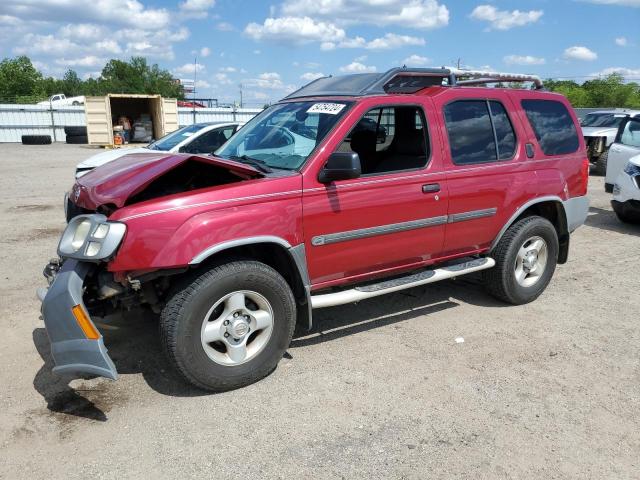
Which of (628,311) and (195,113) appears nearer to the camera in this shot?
(628,311)

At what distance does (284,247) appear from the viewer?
3.76 m

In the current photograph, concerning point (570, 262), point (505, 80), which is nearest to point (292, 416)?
point (505, 80)

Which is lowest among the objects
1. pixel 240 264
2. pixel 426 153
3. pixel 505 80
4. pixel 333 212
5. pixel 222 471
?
pixel 222 471

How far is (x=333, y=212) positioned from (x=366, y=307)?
1.60 m

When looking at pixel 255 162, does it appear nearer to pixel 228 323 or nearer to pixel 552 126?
pixel 228 323

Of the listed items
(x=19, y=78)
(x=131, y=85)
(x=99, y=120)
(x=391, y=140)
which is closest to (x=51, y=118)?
(x=99, y=120)

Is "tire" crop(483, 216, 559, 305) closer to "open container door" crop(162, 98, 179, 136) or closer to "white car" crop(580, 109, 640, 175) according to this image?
"white car" crop(580, 109, 640, 175)

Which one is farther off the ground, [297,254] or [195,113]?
[195,113]

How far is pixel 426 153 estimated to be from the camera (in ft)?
14.9

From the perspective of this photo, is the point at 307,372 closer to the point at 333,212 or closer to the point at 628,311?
the point at 333,212

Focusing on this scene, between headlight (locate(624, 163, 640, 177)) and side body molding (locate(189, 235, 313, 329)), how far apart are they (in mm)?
7063

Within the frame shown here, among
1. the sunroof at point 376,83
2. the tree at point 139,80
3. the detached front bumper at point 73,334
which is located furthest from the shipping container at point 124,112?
the tree at point 139,80

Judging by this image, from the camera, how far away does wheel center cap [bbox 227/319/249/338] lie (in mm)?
3615

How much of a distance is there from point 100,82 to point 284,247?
95.1 metres
